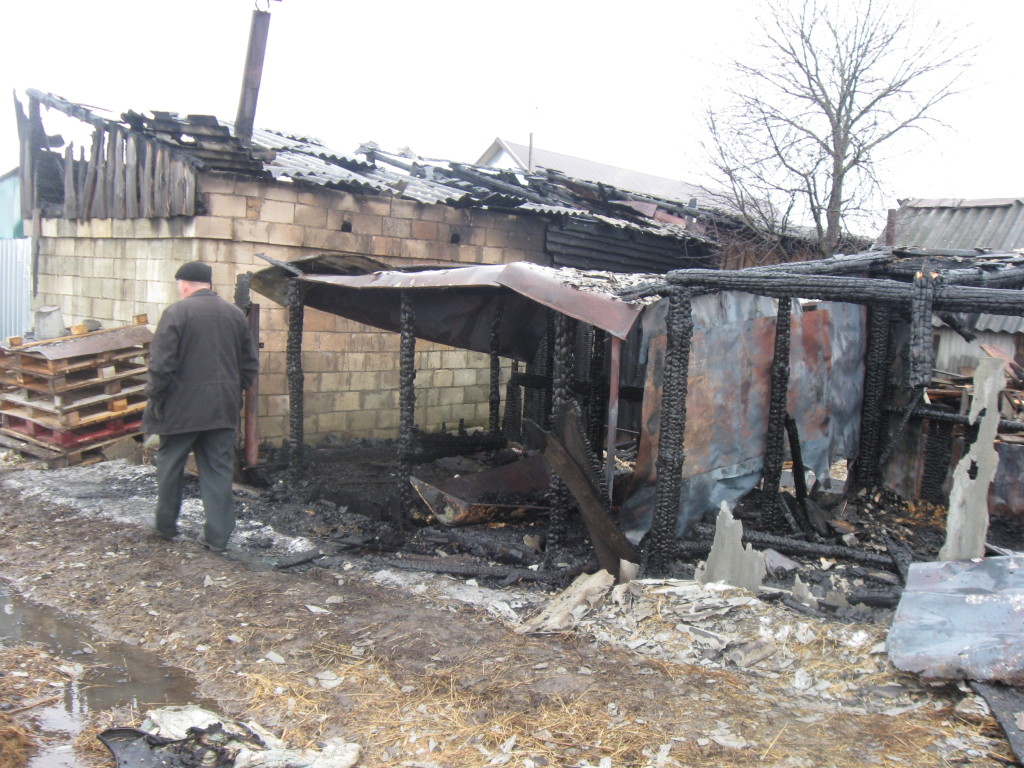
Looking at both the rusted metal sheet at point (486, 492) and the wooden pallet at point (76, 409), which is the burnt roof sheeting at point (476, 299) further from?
the wooden pallet at point (76, 409)

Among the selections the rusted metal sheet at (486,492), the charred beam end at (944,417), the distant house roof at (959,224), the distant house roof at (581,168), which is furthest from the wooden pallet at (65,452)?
the distant house roof at (581,168)

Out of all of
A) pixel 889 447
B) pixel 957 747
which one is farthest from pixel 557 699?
pixel 889 447

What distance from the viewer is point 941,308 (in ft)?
13.1

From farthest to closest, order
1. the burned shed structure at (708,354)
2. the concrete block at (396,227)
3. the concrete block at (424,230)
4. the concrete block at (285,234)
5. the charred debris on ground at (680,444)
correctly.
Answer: the concrete block at (424,230) < the concrete block at (396,227) < the concrete block at (285,234) < the charred debris on ground at (680,444) < the burned shed structure at (708,354)

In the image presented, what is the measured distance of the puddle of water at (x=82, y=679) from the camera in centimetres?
314

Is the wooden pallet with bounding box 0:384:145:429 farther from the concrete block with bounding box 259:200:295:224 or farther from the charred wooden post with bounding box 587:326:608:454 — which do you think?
the charred wooden post with bounding box 587:326:608:454

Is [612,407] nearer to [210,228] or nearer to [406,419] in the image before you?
[406,419]

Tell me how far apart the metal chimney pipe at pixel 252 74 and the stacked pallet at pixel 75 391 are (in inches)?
101

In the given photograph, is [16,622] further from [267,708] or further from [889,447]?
[889,447]

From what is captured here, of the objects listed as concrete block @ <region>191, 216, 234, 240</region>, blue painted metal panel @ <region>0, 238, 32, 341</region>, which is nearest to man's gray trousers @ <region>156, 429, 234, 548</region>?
concrete block @ <region>191, 216, 234, 240</region>

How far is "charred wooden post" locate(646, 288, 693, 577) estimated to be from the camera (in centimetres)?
490

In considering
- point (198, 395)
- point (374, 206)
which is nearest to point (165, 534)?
point (198, 395)

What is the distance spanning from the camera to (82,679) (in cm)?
363

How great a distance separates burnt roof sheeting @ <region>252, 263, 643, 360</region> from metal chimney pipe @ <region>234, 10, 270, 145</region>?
2.95 metres
